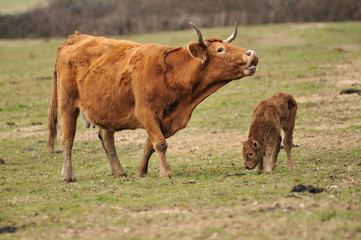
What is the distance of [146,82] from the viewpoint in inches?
477

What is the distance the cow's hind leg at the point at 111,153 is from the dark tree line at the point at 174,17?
124 ft

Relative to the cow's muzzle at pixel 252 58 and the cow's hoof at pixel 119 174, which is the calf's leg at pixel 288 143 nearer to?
the cow's muzzle at pixel 252 58

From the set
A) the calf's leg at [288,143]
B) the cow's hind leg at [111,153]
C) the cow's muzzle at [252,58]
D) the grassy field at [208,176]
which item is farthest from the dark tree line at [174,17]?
the cow's muzzle at [252,58]

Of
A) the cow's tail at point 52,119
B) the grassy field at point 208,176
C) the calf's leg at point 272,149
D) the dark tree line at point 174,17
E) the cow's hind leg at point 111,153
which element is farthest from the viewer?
the dark tree line at point 174,17

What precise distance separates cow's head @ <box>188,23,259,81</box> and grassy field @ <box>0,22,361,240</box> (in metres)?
2.07

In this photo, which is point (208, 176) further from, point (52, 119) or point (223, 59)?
point (52, 119)

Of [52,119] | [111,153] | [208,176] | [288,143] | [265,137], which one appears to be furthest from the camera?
[52,119]

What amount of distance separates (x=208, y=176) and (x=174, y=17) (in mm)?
43616

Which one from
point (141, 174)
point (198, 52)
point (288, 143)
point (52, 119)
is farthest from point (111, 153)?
point (288, 143)

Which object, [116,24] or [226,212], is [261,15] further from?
[226,212]

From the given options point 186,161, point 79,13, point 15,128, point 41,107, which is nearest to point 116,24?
point 79,13

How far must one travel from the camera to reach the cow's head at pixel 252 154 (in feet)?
41.5

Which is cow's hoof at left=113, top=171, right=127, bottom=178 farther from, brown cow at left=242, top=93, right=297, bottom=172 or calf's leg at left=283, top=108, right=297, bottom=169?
calf's leg at left=283, top=108, right=297, bottom=169

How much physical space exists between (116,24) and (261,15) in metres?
12.6
